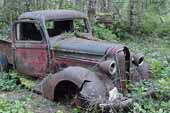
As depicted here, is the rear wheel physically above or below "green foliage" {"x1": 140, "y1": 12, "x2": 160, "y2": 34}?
below

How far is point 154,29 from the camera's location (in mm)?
13766

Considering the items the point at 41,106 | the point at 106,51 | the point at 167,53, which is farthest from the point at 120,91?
the point at 167,53

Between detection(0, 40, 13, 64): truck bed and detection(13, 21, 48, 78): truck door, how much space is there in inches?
8.5

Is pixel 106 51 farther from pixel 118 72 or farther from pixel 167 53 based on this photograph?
pixel 167 53

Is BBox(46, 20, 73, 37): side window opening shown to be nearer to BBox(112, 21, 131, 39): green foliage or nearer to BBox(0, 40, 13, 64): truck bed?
BBox(0, 40, 13, 64): truck bed

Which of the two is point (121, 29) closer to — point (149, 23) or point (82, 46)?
point (149, 23)

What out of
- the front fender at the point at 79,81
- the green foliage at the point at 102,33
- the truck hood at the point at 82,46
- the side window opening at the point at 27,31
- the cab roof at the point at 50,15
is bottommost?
the front fender at the point at 79,81

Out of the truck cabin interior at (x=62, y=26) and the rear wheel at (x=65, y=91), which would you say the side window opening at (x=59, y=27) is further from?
the rear wheel at (x=65, y=91)

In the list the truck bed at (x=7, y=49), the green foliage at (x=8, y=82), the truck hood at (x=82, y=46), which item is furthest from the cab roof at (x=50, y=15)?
the green foliage at (x=8, y=82)

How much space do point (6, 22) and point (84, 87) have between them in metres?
7.74

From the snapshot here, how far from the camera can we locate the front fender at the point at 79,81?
213 inches

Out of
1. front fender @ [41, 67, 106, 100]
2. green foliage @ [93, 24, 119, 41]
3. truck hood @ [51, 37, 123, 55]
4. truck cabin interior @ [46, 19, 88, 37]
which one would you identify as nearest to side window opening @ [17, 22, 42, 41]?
truck cabin interior @ [46, 19, 88, 37]

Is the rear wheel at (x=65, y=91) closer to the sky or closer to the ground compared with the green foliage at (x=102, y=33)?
closer to the ground

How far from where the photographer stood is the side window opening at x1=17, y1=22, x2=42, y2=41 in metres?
7.05
